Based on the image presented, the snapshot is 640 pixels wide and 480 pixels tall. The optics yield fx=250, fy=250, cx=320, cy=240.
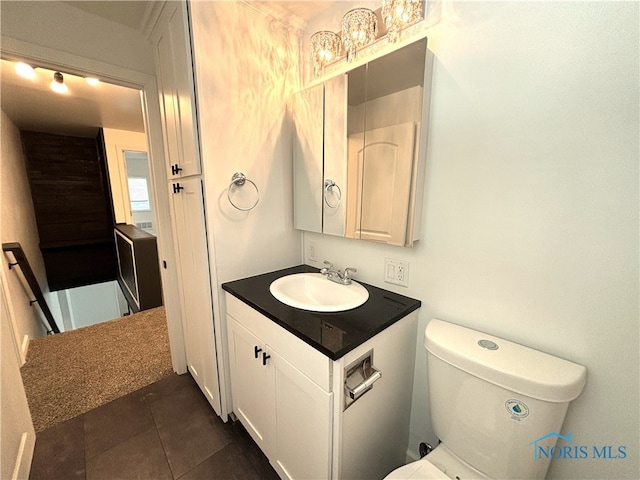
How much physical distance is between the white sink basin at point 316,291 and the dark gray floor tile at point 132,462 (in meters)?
1.04

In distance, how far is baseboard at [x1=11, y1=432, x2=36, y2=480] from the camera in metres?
1.11

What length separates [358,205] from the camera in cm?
124

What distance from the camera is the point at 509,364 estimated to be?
766mm

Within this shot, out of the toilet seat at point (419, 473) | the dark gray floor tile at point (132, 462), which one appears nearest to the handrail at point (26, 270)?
the dark gray floor tile at point (132, 462)

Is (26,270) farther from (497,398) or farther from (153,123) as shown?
(497,398)

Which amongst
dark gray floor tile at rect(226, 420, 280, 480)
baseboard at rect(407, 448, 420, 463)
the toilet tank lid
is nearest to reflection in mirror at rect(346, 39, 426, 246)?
the toilet tank lid

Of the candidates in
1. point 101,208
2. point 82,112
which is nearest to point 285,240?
point 82,112

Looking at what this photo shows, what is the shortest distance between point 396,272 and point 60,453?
1996 millimetres

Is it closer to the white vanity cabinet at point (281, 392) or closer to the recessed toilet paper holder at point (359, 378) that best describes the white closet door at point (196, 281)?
the white vanity cabinet at point (281, 392)

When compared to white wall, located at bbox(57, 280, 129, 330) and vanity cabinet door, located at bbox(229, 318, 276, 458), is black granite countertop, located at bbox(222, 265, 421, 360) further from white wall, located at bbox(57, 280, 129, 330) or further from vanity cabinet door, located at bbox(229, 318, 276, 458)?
white wall, located at bbox(57, 280, 129, 330)

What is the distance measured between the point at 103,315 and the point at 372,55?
5.67 m

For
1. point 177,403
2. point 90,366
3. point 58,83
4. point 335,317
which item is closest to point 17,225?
point 58,83

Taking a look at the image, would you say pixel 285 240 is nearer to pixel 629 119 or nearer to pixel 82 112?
pixel 629 119

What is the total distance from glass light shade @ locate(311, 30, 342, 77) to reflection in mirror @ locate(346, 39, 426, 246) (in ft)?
0.61
